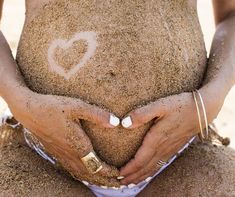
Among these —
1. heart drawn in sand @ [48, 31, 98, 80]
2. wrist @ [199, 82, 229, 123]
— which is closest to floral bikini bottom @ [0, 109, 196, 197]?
wrist @ [199, 82, 229, 123]

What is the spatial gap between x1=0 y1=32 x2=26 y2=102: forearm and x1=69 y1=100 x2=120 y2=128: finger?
0.64 feet

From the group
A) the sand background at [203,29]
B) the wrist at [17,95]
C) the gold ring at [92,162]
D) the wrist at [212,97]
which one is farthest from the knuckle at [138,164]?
the sand background at [203,29]

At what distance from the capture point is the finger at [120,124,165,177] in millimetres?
1981

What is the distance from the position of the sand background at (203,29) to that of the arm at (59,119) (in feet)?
6.27

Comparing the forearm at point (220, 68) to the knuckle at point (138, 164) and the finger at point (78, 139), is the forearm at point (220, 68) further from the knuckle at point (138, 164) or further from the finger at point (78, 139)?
the finger at point (78, 139)

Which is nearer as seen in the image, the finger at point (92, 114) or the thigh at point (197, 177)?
the finger at point (92, 114)

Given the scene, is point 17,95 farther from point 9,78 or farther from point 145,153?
point 145,153

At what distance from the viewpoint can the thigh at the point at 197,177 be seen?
2.09 metres

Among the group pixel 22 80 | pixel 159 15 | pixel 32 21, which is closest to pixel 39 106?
pixel 22 80

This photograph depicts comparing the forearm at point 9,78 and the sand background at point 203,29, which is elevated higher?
the forearm at point 9,78

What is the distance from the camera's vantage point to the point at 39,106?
6.42 feet

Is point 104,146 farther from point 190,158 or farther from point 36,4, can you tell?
point 36,4

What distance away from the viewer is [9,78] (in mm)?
2055

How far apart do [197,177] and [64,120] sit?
1.59 ft
